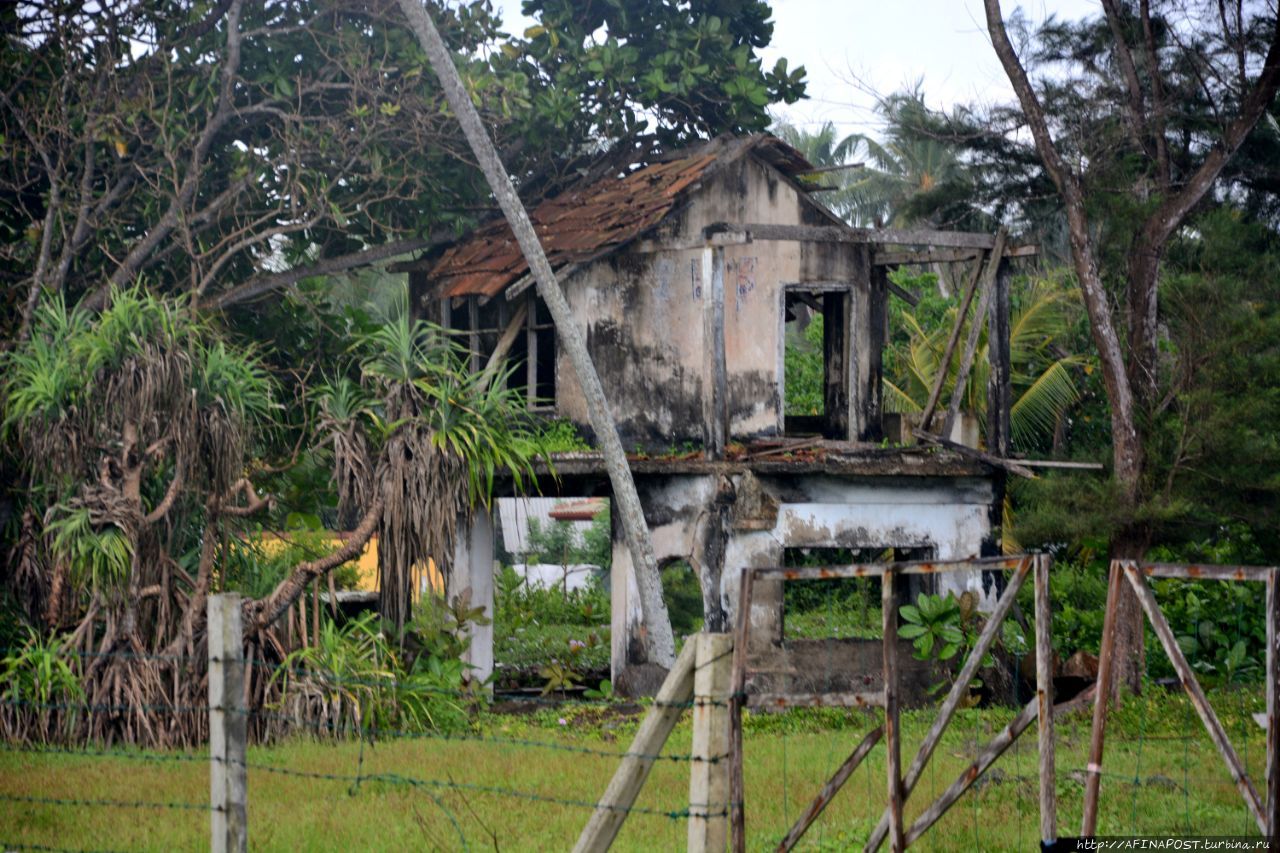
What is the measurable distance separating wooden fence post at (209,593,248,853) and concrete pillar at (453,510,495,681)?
8.88m

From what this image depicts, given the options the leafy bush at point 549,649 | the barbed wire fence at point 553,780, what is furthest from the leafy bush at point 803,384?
the barbed wire fence at point 553,780

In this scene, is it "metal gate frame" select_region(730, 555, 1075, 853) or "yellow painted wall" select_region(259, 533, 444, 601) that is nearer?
"metal gate frame" select_region(730, 555, 1075, 853)

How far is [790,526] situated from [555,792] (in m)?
5.44

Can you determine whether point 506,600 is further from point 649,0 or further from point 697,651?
point 697,651

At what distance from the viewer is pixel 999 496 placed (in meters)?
16.2

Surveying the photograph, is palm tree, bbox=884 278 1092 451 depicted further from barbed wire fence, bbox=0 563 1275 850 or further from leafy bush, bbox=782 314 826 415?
barbed wire fence, bbox=0 563 1275 850

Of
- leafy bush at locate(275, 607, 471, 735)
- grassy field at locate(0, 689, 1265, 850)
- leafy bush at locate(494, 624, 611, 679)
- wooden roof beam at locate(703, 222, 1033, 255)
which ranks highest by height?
wooden roof beam at locate(703, 222, 1033, 255)

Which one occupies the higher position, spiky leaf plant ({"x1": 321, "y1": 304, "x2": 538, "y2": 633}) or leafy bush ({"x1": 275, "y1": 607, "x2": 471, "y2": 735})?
spiky leaf plant ({"x1": 321, "y1": 304, "x2": 538, "y2": 633})

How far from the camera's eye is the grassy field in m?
8.75

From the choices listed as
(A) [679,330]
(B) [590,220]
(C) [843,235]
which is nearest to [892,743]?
(C) [843,235]

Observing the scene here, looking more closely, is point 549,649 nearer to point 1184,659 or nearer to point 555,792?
point 555,792

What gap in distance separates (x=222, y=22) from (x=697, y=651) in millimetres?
13400

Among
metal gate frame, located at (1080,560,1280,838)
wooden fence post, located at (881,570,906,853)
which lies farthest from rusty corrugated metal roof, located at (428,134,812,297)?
metal gate frame, located at (1080,560,1280,838)

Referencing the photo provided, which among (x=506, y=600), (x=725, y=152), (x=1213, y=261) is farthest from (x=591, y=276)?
(x=506, y=600)
